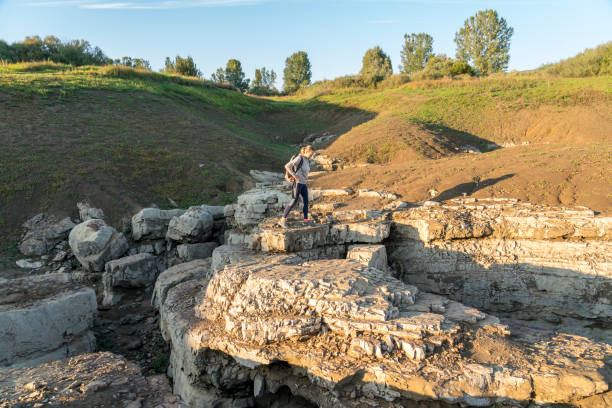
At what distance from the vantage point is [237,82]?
55156 mm

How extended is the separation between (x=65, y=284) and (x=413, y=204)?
7463 mm

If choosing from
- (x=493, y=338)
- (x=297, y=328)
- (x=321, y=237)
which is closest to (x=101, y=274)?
(x=321, y=237)

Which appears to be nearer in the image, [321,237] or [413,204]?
[321,237]

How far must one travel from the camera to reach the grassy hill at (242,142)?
8789 mm

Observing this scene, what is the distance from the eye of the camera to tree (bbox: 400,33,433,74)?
1970 inches

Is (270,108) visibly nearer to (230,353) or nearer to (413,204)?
(413,204)

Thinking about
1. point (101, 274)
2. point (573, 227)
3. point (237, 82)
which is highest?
point (237, 82)

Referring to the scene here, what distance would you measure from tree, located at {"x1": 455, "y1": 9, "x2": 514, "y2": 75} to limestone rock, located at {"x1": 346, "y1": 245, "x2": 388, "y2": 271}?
42.8m

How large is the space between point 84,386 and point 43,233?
24.8 ft

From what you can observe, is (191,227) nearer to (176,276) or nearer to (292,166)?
(176,276)

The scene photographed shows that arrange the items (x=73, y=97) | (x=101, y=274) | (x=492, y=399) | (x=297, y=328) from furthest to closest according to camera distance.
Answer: (x=73, y=97), (x=101, y=274), (x=297, y=328), (x=492, y=399)

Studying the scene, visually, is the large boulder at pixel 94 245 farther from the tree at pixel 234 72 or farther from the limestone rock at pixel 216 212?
the tree at pixel 234 72

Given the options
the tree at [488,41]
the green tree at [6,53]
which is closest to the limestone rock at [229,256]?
the green tree at [6,53]

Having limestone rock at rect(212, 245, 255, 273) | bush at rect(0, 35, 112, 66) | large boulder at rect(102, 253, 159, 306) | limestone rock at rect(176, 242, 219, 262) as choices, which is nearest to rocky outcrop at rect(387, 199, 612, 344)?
limestone rock at rect(212, 245, 255, 273)
